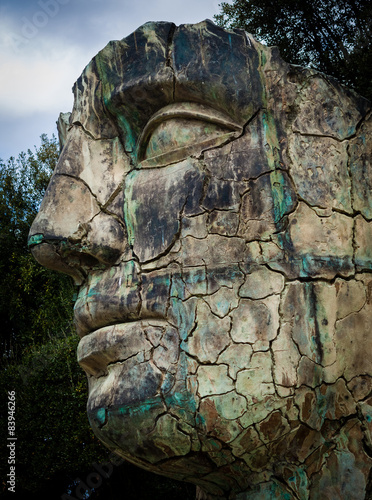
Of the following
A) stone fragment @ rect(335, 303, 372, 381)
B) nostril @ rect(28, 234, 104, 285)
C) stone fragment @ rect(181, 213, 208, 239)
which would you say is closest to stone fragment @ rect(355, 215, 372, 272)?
stone fragment @ rect(335, 303, 372, 381)

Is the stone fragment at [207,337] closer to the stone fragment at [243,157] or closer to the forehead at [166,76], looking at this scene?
the stone fragment at [243,157]

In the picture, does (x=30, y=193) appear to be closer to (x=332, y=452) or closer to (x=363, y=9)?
(x=363, y=9)

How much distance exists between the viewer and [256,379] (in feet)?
7.45

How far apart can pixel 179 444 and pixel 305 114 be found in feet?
4.85

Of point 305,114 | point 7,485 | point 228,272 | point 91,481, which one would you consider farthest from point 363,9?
point 7,485

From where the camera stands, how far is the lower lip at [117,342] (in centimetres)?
244

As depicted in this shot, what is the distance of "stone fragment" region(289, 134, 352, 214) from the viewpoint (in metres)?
2.49

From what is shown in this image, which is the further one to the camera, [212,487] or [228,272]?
[212,487]

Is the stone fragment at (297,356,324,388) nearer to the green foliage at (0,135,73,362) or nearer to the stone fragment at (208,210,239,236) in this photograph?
the stone fragment at (208,210,239,236)

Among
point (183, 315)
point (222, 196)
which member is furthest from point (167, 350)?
point (222, 196)

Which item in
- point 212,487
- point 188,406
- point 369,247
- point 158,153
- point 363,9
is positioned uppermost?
point 363,9

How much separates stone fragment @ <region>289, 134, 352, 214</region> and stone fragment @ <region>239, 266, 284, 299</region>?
0.37 metres

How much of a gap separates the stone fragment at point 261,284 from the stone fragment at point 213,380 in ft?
1.00

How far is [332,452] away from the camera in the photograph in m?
2.36
